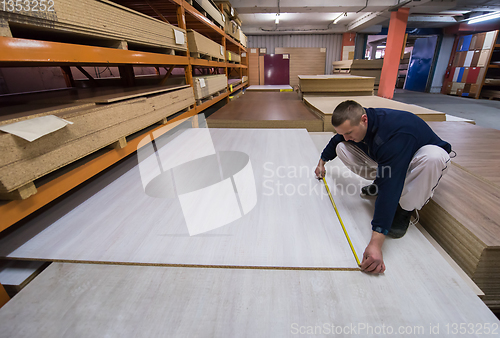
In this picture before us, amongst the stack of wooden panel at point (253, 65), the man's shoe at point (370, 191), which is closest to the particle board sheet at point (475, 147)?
the man's shoe at point (370, 191)

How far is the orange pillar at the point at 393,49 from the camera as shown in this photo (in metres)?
7.84

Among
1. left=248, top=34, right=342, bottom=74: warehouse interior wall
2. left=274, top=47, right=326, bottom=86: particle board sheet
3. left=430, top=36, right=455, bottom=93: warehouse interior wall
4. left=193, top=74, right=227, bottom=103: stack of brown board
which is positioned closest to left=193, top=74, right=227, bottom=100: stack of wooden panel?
left=193, top=74, right=227, bottom=103: stack of brown board

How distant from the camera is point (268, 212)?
4.68 ft

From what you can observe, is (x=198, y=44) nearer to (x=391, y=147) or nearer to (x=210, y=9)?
(x=210, y=9)

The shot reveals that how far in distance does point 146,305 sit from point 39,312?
41 cm

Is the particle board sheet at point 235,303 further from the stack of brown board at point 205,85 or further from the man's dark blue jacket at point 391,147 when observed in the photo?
the stack of brown board at point 205,85

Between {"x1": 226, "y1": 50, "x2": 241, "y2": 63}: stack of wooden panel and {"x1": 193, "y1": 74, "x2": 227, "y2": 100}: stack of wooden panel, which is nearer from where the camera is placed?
{"x1": 193, "y1": 74, "x2": 227, "y2": 100}: stack of wooden panel

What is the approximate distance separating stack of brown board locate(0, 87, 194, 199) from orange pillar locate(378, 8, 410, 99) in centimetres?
915

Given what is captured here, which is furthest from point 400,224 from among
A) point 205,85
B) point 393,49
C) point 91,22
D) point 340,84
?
point 393,49

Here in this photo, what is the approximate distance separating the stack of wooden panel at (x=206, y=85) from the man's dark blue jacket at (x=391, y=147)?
280 cm

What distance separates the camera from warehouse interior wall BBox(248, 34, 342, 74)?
42.8ft

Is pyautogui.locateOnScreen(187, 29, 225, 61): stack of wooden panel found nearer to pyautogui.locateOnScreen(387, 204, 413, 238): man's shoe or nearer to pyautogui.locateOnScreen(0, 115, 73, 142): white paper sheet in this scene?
pyautogui.locateOnScreen(0, 115, 73, 142): white paper sheet

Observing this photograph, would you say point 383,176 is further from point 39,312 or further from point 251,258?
point 39,312

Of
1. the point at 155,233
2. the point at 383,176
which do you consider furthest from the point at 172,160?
the point at 383,176
